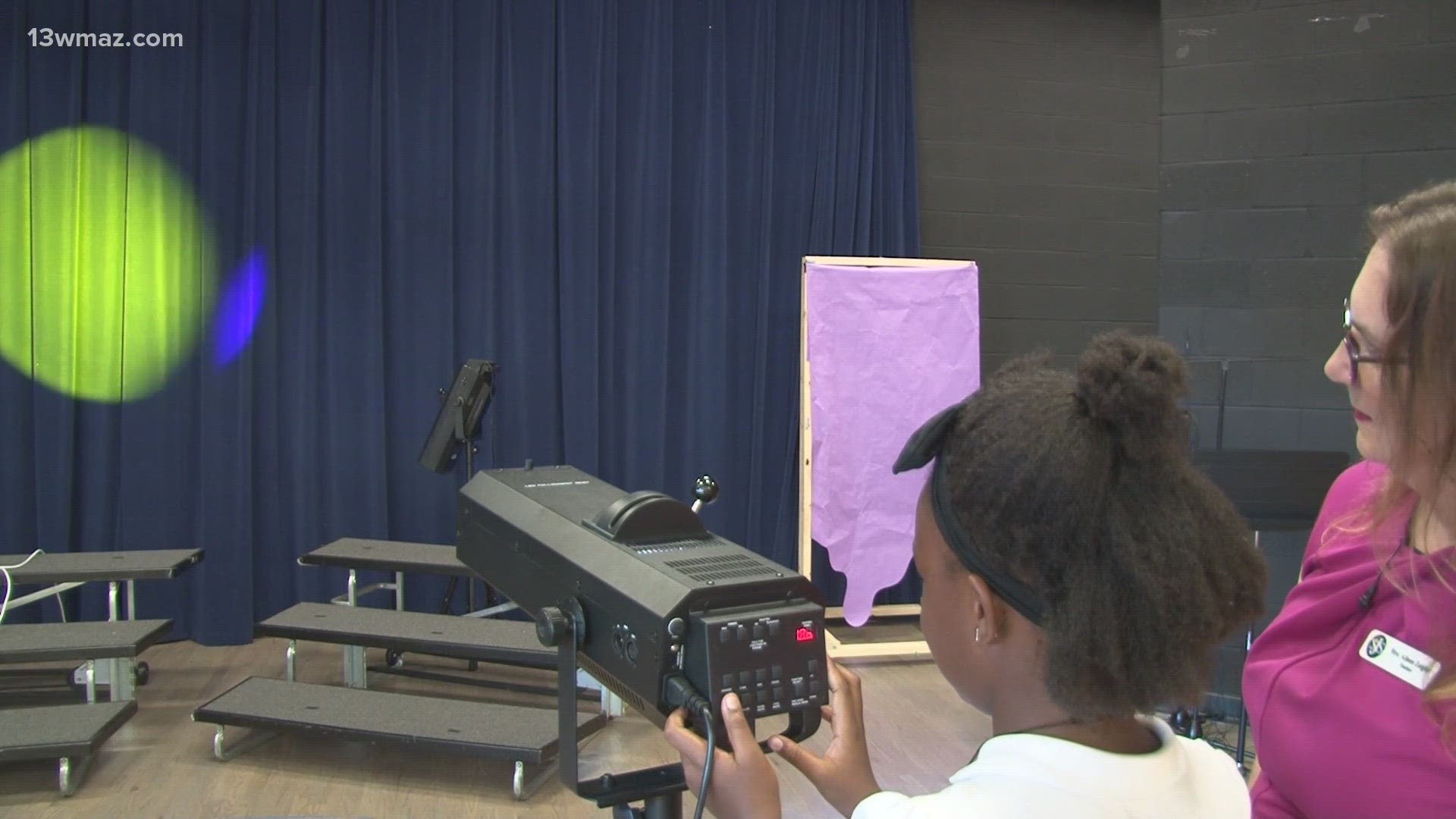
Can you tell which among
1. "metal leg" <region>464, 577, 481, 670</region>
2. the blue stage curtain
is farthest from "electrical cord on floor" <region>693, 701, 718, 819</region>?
the blue stage curtain

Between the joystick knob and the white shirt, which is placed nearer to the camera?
the white shirt

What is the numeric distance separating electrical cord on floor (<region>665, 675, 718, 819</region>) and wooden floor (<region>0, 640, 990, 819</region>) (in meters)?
1.59

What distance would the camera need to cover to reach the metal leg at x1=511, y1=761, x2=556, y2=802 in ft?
9.74

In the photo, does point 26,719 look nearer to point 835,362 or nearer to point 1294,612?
point 835,362

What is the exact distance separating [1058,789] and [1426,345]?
52cm

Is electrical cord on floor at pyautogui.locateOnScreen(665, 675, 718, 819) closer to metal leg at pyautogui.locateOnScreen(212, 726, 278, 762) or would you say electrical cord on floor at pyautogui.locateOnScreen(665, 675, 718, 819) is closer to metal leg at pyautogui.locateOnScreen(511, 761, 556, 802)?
metal leg at pyautogui.locateOnScreen(511, 761, 556, 802)

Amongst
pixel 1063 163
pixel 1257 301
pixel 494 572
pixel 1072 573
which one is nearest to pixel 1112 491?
pixel 1072 573

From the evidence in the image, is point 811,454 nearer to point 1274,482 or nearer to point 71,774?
point 1274,482

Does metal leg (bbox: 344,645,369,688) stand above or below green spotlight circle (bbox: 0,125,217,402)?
below

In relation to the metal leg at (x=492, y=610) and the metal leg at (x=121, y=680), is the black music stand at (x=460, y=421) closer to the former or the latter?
the metal leg at (x=492, y=610)

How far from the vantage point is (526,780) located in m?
3.12

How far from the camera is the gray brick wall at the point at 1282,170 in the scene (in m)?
3.29

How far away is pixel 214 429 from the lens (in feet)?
14.6

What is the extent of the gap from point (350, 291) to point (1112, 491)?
166 inches
